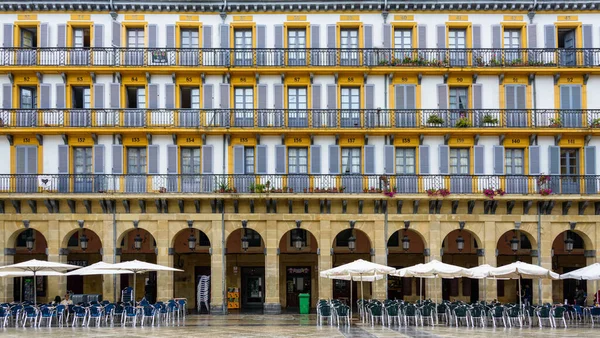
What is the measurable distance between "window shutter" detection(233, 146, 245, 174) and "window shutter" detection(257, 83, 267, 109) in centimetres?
233

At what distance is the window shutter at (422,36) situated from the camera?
4309cm

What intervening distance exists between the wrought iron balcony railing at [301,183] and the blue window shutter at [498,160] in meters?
0.45

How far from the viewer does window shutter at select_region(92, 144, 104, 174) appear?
4225 cm

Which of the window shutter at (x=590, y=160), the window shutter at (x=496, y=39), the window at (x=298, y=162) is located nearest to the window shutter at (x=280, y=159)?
the window at (x=298, y=162)

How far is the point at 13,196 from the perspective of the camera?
135 ft

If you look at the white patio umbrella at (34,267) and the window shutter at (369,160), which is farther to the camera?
the window shutter at (369,160)

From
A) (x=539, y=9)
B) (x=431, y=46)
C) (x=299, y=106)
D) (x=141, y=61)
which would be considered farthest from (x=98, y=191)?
(x=539, y=9)

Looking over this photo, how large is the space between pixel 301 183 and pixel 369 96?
5553mm

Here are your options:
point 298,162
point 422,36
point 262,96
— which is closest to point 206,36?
point 262,96

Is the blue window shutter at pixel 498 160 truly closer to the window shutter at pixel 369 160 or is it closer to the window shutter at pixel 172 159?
the window shutter at pixel 369 160

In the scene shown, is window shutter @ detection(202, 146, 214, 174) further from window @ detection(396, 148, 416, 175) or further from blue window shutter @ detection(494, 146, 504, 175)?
blue window shutter @ detection(494, 146, 504, 175)

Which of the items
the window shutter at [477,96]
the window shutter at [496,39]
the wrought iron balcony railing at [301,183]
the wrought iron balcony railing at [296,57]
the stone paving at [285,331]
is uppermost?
the window shutter at [496,39]

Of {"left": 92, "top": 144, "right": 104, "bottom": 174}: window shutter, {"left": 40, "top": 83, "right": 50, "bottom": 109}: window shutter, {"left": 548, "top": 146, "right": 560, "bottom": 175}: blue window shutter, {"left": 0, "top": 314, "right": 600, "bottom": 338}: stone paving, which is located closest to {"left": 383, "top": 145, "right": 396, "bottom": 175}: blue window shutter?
{"left": 548, "top": 146, "right": 560, "bottom": 175}: blue window shutter

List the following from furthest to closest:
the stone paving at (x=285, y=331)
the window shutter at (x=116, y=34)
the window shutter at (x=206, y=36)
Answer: the window shutter at (x=206, y=36) < the window shutter at (x=116, y=34) < the stone paving at (x=285, y=331)
